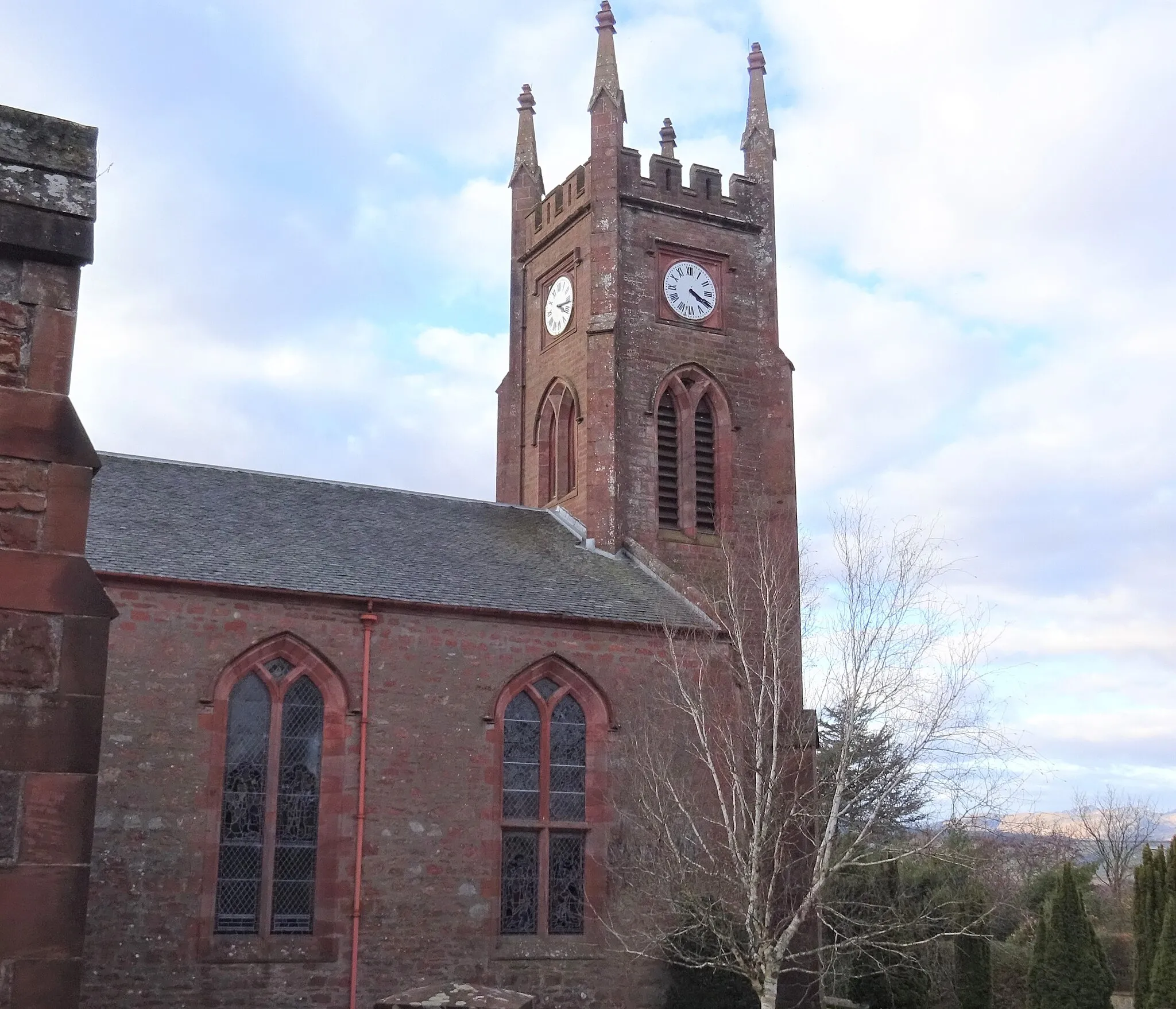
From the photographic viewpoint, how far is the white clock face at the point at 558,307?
30828mm

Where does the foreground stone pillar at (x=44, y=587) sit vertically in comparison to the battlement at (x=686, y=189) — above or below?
below

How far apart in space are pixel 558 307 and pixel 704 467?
551cm

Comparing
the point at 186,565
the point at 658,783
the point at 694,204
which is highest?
the point at 694,204

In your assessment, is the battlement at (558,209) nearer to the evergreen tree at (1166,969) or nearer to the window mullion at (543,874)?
the window mullion at (543,874)

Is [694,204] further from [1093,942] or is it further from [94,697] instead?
[94,697]

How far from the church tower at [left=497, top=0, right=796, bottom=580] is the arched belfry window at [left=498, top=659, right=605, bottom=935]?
17.0 ft

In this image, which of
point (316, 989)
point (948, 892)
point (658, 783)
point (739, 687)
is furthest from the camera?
point (948, 892)

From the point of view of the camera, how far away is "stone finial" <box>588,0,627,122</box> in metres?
30.3

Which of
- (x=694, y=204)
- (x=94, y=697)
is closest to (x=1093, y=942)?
(x=694, y=204)

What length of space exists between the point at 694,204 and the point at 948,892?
1622 cm

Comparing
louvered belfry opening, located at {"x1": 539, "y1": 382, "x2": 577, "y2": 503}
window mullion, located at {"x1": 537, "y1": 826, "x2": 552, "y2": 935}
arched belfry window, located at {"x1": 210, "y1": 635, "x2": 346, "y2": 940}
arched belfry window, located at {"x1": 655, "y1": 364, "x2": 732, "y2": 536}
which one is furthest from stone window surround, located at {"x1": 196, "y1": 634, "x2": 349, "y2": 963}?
louvered belfry opening, located at {"x1": 539, "y1": 382, "x2": 577, "y2": 503}

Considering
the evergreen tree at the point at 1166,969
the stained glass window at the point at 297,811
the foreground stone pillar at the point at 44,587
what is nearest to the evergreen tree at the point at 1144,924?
the evergreen tree at the point at 1166,969

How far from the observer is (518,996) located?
15750 mm

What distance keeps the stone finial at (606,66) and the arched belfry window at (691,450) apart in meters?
6.49
